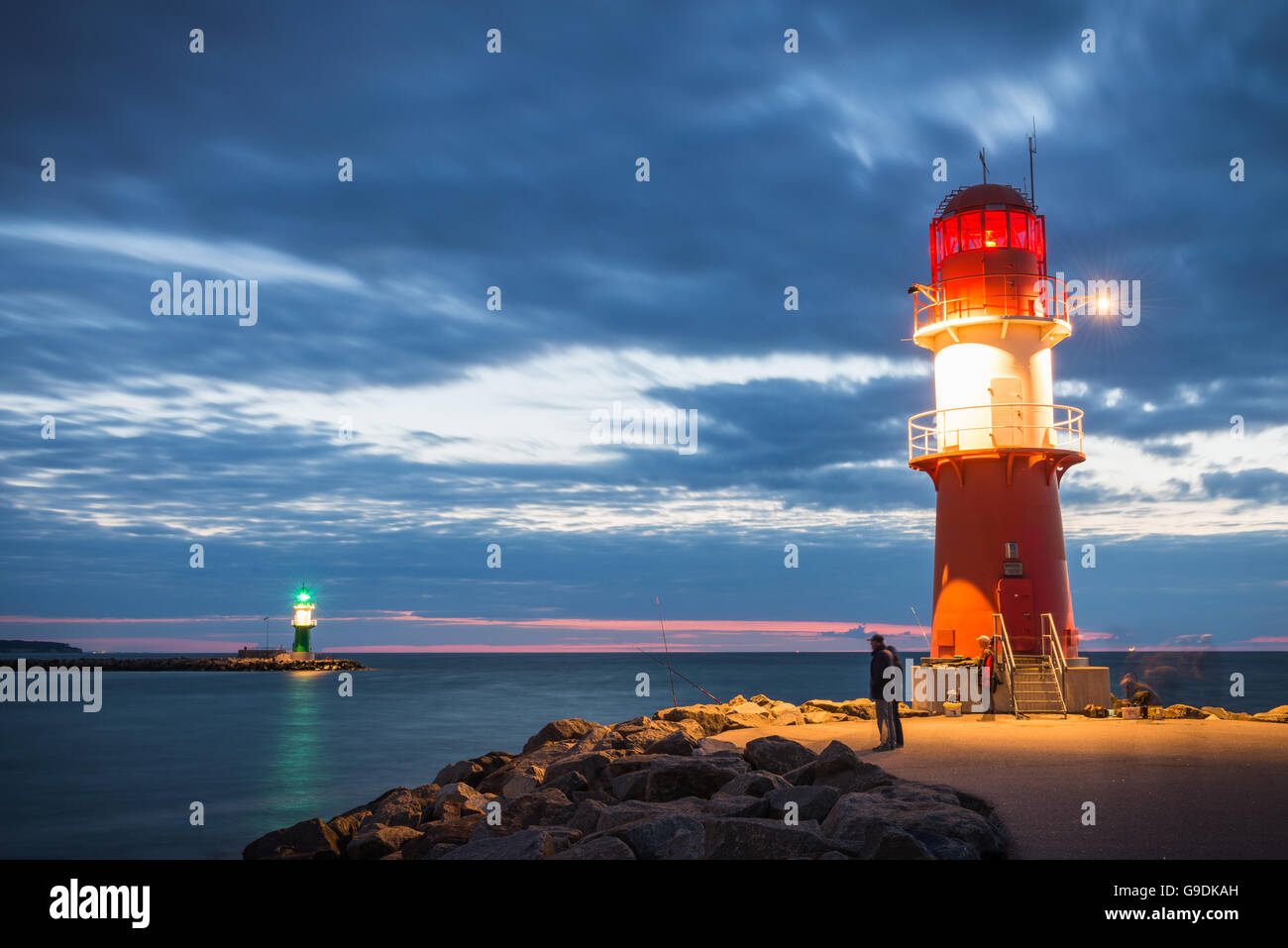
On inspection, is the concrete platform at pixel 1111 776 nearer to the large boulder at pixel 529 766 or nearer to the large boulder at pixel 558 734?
the large boulder at pixel 529 766

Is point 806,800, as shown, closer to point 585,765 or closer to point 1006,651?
point 585,765

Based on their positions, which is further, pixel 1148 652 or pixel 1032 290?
pixel 1148 652

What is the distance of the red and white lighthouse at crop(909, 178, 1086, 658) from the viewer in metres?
19.3

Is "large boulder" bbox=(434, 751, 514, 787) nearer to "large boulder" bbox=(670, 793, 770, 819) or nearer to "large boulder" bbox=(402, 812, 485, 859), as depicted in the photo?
"large boulder" bbox=(402, 812, 485, 859)

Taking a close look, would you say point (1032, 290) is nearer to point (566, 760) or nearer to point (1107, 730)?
point (1107, 730)

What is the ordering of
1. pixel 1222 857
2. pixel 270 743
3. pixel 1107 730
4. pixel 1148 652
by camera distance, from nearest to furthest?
pixel 1222 857 → pixel 1107 730 → pixel 1148 652 → pixel 270 743

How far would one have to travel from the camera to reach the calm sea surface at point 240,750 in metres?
20.4

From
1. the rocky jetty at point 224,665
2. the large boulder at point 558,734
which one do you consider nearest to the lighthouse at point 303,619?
the rocky jetty at point 224,665

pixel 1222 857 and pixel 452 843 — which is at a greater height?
pixel 1222 857

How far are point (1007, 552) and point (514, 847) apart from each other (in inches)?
538

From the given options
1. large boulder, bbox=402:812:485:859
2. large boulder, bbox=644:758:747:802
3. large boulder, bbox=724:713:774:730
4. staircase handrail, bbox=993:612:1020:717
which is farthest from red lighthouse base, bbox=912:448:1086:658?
large boulder, bbox=402:812:485:859
